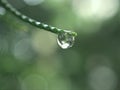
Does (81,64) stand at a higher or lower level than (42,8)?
lower

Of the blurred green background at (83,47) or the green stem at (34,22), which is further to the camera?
the blurred green background at (83,47)

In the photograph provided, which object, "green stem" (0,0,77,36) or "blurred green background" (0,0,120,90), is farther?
"blurred green background" (0,0,120,90)

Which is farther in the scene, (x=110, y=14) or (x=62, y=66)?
(x=110, y=14)

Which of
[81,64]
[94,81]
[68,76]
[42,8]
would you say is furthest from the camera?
[94,81]

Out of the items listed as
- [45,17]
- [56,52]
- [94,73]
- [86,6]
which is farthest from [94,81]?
[45,17]

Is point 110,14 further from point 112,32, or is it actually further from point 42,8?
point 42,8

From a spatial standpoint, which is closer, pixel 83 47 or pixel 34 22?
pixel 34 22

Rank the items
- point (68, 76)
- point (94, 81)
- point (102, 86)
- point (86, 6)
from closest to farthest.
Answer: point (86, 6), point (68, 76), point (102, 86), point (94, 81)

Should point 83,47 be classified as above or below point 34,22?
above

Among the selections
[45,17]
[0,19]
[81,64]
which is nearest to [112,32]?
[81,64]

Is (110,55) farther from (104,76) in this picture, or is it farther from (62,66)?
(62,66)

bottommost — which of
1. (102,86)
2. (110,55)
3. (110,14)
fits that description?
(102,86)
